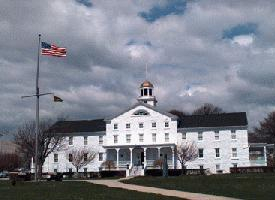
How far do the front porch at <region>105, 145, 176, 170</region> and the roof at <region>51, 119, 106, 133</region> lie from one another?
184 inches

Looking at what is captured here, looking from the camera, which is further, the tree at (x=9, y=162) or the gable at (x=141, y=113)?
the tree at (x=9, y=162)

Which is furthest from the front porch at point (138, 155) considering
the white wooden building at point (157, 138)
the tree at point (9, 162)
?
the tree at point (9, 162)

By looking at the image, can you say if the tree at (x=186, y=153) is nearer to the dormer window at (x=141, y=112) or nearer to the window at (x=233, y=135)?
the window at (x=233, y=135)

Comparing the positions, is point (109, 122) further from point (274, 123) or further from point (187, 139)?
point (274, 123)

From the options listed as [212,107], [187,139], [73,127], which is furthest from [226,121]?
[212,107]

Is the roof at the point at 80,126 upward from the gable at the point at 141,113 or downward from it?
downward

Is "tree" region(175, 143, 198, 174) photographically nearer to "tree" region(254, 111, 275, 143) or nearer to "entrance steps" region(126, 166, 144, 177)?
"entrance steps" region(126, 166, 144, 177)

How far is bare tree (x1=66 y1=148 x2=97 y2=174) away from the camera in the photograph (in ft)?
241

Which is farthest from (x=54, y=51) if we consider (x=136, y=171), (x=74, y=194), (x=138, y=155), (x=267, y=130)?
(x=267, y=130)

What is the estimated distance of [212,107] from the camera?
114 meters

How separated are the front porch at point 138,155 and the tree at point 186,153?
5.18ft

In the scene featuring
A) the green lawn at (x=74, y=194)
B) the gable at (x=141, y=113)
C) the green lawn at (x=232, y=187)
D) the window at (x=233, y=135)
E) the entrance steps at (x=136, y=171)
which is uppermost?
the gable at (x=141, y=113)

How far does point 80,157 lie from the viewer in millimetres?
73750

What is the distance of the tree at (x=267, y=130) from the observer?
101500mm
